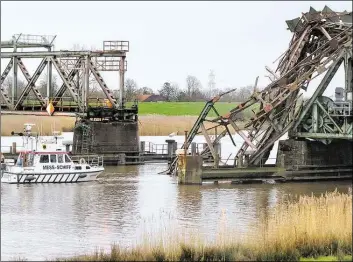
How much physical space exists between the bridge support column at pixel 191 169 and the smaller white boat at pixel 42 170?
5787 millimetres

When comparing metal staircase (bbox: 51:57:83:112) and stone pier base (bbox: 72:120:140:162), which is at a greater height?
metal staircase (bbox: 51:57:83:112)

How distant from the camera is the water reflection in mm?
23422

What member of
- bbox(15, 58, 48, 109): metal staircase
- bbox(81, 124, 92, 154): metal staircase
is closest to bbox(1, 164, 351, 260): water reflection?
bbox(81, 124, 92, 154): metal staircase

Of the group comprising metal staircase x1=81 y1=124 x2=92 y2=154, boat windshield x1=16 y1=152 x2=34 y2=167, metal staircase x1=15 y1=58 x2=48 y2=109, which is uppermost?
metal staircase x1=15 y1=58 x2=48 y2=109

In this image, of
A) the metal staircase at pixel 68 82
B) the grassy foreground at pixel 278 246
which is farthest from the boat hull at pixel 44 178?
the grassy foreground at pixel 278 246

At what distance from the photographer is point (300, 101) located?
44.6 meters

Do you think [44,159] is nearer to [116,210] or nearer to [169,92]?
[116,210]

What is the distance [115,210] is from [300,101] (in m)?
17.0

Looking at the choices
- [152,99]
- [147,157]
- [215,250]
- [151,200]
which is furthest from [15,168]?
[152,99]

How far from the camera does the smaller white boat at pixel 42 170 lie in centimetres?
4075

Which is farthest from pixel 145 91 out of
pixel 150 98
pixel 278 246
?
pixel 278 246

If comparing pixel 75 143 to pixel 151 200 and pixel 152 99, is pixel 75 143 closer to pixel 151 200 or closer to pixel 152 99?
pixel 151 200

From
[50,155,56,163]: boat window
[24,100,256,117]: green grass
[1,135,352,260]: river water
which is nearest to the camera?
[1,135,352,260]: river water

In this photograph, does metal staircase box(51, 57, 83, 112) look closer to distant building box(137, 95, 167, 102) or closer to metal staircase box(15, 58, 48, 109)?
metal staircase box(15, 58, 48, 109)
